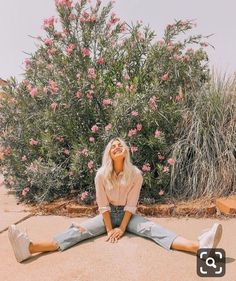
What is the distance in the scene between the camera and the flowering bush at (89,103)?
527 cm

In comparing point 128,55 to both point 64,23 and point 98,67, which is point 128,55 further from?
point 64,23

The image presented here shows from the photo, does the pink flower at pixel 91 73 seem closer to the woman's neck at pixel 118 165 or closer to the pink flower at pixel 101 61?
the pink flower at pixel 101 61

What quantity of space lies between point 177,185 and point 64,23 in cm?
250

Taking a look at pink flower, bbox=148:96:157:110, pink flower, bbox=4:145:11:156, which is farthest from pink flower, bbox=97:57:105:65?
pink flower, bbox=4:145:11:156

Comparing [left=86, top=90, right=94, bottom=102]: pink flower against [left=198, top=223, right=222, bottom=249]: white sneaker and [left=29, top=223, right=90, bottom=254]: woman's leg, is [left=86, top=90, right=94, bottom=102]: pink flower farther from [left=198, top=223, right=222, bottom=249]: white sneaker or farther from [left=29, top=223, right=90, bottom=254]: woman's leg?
[left=198, top=223, right=222, bottom=249]: white sneaker

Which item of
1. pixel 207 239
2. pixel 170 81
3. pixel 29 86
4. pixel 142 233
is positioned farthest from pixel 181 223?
pixel 29 86

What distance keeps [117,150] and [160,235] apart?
0.79 m

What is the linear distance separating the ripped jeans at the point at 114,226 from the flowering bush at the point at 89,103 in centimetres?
125

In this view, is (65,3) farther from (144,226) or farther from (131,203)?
(144,226)

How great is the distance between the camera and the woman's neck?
3.83 meters

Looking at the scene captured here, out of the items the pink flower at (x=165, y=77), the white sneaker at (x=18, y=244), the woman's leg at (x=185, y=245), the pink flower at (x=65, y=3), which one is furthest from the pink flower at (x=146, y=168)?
the pink flower at (x=65, y=3)

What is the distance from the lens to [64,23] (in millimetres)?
5793

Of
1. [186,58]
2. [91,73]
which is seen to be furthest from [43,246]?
[186,58]

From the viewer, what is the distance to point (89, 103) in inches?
216
